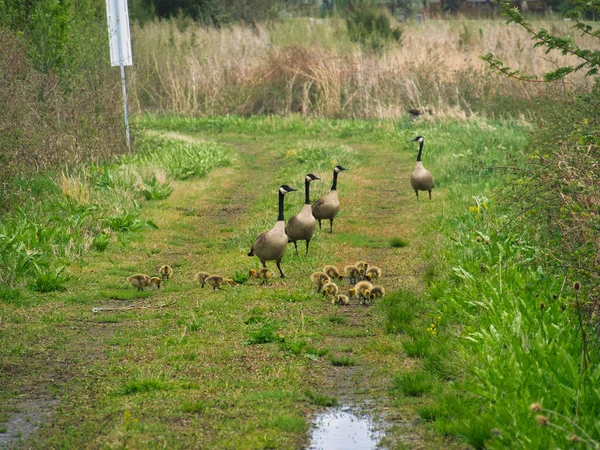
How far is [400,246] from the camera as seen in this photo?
498 inches

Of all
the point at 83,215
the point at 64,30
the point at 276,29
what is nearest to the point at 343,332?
the point at 83,215

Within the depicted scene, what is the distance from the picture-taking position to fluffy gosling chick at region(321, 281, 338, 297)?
9852 millimetres

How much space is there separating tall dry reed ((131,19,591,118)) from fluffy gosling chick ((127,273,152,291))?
17497 millimetres

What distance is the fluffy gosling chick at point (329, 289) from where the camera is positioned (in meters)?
9.85

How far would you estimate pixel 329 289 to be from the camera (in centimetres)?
987

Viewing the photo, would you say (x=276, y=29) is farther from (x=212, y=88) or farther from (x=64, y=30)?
(x=64, y=30)

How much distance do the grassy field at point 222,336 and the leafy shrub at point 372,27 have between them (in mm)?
18185

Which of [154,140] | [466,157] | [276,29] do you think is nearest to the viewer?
[466,157]

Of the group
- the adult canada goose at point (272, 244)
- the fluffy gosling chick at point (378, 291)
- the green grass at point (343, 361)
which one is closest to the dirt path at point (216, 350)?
the green grass at point (343, 361)

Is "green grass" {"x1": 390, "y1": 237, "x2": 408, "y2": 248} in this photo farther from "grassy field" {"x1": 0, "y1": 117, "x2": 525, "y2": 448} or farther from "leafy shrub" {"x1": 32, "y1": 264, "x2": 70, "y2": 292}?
"leafy shrub" {"x1": 32, "y1": 264, "x2": 70, "y2": 292}

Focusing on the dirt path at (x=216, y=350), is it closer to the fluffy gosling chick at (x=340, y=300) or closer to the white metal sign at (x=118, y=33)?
the fluffy gosling chick at (x=340, y=300)

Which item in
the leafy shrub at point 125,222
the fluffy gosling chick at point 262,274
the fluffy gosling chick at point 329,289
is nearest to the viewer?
the fluffy gosling chick at point 329,289

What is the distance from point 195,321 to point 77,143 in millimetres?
9747

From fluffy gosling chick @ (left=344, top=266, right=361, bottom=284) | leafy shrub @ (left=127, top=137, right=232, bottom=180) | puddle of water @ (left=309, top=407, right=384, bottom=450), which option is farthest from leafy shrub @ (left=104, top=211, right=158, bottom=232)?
puddle of water @ (left=309, top=407, right=384, bottom=450)
